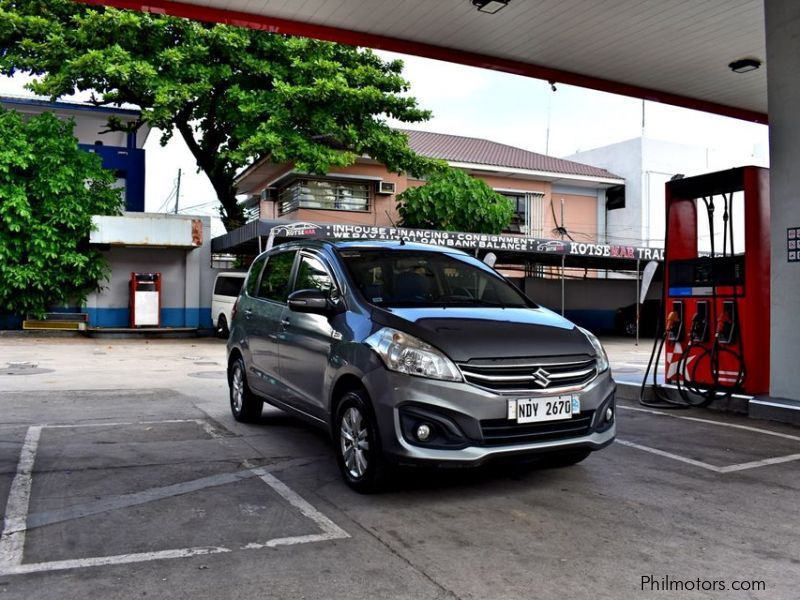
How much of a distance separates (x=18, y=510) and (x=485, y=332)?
2981 millimetres

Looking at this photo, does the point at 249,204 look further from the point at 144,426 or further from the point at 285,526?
the point at 285,526

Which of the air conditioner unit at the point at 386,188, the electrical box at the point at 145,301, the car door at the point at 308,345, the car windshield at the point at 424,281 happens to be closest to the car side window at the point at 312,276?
the car door at the point at 308,345

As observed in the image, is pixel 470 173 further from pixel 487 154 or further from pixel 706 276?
pixel 706 276

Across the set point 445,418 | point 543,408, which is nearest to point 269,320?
point 445,418

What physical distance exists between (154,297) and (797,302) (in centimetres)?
1818

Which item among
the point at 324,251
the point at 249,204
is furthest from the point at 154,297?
the point at 324,251

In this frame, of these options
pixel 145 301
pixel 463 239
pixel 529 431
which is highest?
pixel 463 239

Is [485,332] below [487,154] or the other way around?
below

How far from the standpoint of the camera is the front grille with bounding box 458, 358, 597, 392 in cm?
406

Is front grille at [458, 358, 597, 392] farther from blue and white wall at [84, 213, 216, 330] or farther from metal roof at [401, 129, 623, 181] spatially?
metal roof at [401, 129, 623, 181]

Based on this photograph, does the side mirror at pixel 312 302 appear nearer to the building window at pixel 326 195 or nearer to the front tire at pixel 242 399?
the front tire at pixel 242 399

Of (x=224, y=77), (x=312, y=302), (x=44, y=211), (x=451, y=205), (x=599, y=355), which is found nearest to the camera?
(x=599, y=355)

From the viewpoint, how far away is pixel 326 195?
2330 cm

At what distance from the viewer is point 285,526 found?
3816mm
